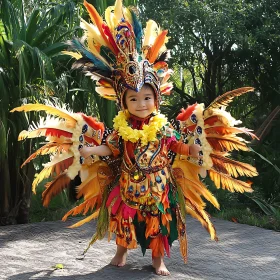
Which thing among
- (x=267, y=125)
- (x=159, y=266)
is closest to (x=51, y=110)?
(x=159, y=266)

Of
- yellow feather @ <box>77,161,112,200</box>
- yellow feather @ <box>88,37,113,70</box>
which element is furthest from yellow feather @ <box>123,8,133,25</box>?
yellow feather @ <box>77,161,112,200</box>

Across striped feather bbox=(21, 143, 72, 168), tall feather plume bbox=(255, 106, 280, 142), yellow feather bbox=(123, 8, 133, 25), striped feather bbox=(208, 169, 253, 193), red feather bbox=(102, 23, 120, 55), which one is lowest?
striped feather bbox=(208, 169, 253, 193)

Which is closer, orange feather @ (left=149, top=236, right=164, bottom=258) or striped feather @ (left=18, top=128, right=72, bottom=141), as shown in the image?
striped feather @ (left=18, top=128, right=72, bottom=141)

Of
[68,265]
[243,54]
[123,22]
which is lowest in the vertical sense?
[68,265]

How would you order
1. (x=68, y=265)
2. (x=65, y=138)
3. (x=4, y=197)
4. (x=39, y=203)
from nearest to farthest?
(x=65, y=138) < (x=68, y=265) < (x=4, y=197) < (x=39, y=203)

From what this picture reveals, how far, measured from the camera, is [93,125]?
347cm

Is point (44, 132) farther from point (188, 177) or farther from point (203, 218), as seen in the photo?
point (203, 218)

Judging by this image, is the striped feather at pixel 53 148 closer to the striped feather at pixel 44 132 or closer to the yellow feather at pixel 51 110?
the striped feather at pixel 44 132

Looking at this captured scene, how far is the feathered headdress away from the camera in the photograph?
3354 millimetres

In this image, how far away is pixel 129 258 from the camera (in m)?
3.93

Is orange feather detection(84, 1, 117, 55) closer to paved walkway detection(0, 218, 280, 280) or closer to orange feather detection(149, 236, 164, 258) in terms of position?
orange feather detection(149, 236, 164, 258)

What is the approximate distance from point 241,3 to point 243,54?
0.63 metres

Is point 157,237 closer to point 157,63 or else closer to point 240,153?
point 157,63

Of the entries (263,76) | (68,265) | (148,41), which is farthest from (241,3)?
(68,265)
